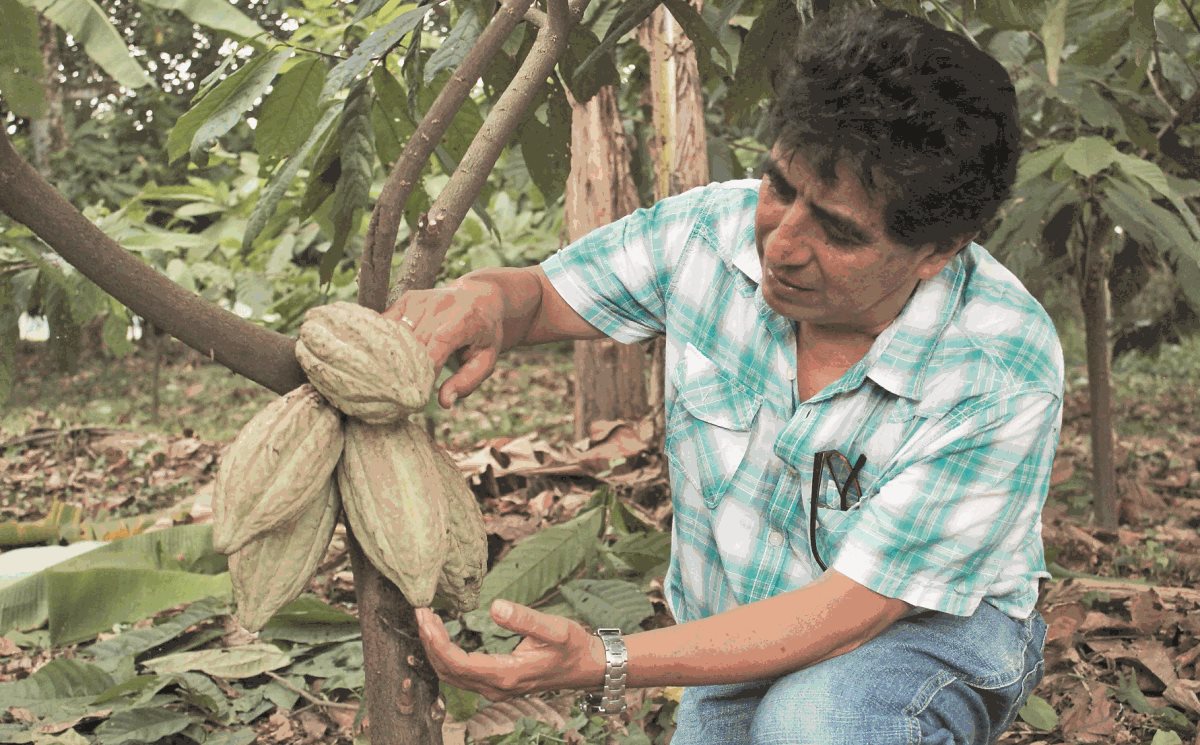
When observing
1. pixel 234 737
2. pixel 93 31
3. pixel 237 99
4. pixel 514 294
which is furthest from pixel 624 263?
pixel 93 31

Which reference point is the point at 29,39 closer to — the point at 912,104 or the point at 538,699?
the point at 912,104

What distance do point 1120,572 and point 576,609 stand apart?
1.39 meters

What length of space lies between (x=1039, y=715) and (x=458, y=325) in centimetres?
134

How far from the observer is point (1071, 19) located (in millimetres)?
2219

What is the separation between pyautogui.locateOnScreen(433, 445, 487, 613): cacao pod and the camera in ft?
3.87

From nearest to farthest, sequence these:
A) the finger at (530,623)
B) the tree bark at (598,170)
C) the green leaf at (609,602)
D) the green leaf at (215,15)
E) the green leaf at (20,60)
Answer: the finger at (530,623)
the green leaf at (20,60)
the green leaf at (609,602)
the tree bark at (598,170)
the green leaf at (215,15)

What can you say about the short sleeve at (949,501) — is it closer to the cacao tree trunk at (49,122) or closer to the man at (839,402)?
the man at (839,402)

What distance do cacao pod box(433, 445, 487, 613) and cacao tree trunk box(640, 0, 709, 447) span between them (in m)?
1.70

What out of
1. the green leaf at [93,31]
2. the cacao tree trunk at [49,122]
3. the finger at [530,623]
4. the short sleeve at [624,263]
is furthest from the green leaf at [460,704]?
the cacao tree trunk at [49,122]

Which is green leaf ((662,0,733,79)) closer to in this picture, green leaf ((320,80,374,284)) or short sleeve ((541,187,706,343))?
short sleeve ((541,187,706,343))

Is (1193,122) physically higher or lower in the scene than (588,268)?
higher

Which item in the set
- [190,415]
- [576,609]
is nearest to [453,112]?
[576,609]

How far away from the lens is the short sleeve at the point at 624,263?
5.32ft

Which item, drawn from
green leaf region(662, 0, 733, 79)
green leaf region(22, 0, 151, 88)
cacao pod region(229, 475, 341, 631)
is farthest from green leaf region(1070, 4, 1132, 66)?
green leaf region(22, 0, 151, 88)
